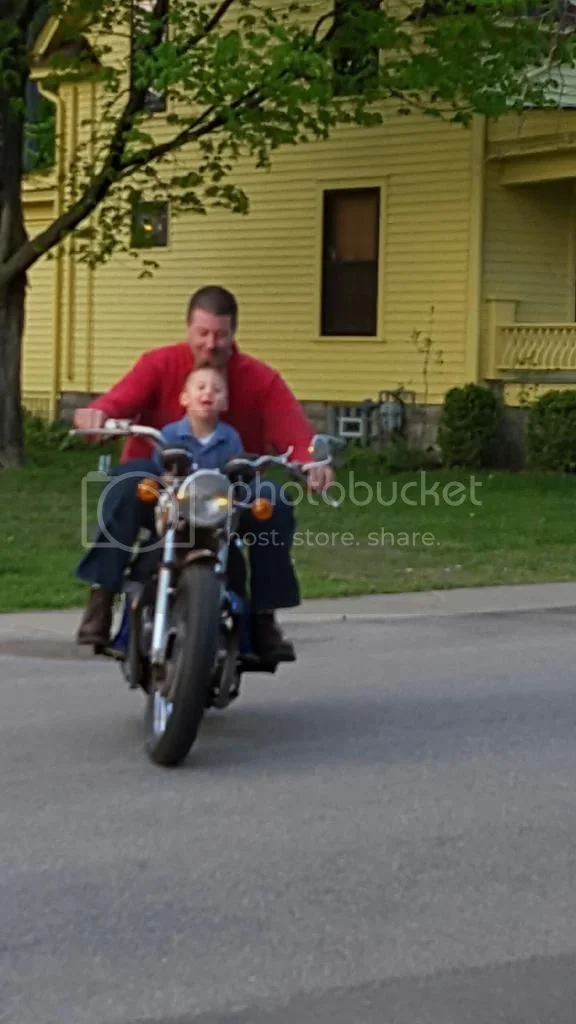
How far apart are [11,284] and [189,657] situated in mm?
14608

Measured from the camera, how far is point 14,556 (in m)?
13.2

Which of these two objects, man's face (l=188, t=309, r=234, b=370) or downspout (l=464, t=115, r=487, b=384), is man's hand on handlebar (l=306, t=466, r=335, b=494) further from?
downspout (l=464, t=115, r=487, b=384)

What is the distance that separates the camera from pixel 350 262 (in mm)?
23891

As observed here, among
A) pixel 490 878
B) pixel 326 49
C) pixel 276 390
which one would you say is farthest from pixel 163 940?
pixel 326 49

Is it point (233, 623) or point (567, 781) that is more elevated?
point (233, 623)

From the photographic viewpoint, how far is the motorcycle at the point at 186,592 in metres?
6.32

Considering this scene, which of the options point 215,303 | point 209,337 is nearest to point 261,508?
point 209,337

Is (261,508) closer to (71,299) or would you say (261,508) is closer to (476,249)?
(476,249)

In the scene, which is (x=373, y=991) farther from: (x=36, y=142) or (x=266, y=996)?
(x=36, y=142)

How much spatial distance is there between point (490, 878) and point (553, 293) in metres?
18.1

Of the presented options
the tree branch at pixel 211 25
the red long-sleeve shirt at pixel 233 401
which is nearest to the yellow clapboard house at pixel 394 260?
the tree branch at pixel 211 25

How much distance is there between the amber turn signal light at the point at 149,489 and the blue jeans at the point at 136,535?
127mm

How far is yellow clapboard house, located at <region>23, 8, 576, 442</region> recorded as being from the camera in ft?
72.2

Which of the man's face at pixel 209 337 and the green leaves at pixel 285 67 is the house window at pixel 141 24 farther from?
the man's face at pixel 209 337
